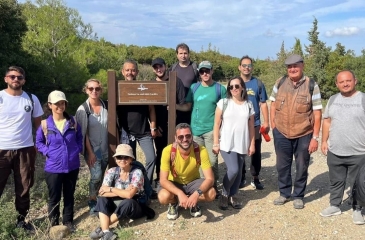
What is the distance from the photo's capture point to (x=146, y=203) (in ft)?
16.1

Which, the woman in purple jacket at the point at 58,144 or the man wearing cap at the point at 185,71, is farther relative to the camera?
the man wearing cap at the point at 185,71

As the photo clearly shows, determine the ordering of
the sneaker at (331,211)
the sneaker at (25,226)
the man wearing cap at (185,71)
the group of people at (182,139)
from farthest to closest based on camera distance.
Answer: the man wearing cap at (185,71), the sneaker at (331,211), the sneaker at (25,226), the group of people at (182,139)

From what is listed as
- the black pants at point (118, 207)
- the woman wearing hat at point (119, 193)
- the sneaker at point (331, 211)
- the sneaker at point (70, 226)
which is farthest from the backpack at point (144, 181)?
the sneaker at point (331, 211)

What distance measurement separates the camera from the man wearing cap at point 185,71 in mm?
5258

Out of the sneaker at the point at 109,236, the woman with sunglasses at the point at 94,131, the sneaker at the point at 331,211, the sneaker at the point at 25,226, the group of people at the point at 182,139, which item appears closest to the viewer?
the sneaker at the point at 109,236

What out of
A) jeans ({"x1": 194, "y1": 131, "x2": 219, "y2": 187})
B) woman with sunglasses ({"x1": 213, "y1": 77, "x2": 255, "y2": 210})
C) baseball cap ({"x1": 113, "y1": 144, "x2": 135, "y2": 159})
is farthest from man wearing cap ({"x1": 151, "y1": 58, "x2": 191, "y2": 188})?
baseball cap ({"x1": 113, "y1": 144, "x2": 135, "y2": 159})

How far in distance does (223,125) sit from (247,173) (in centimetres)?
241

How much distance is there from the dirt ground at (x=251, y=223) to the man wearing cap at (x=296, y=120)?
0.91ft

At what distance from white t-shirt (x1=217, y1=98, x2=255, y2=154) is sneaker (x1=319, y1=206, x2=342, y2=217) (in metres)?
1.29

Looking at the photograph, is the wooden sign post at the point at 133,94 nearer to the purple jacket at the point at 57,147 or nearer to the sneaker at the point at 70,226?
the purple jacket at the point at 57,147

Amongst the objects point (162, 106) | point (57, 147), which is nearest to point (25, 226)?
point (57, 147)

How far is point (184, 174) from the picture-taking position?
182 inches

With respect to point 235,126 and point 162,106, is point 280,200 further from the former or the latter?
point 162,106

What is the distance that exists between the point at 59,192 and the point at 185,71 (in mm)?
2379
